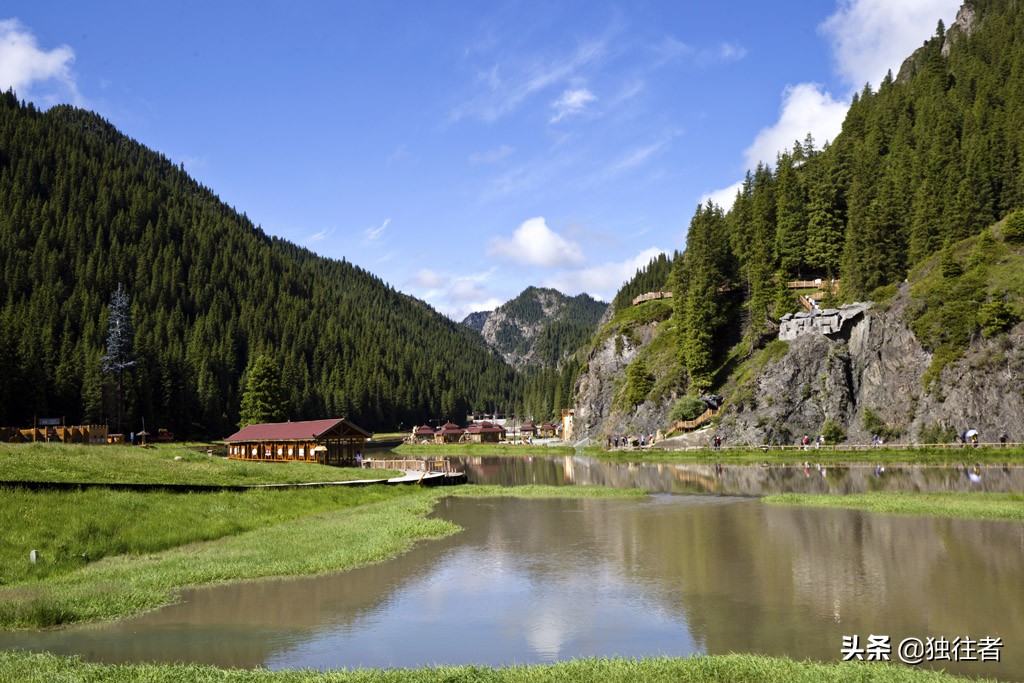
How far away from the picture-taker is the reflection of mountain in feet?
159

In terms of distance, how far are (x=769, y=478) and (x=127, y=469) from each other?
48599 millimetres

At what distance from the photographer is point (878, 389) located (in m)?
78.9

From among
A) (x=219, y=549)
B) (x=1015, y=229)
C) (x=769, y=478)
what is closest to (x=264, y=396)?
(x=769, y=478)

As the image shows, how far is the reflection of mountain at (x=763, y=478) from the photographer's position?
4856cm

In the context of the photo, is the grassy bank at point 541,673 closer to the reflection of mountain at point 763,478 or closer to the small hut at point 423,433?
the reflection of mountain at point 763,478

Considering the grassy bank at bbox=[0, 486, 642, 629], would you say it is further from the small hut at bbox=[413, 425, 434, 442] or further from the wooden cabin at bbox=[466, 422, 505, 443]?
the small hut at bbox=[413, 425, 434, 442]

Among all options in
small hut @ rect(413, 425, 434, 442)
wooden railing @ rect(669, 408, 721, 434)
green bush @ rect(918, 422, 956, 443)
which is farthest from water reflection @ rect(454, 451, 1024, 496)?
small hut @ rect(413, 425, 434, 442)

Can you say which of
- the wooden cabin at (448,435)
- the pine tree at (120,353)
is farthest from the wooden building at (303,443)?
the wooden cabin at (448,435)

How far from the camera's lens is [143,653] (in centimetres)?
1753

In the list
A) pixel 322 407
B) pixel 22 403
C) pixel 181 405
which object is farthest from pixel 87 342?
pixel 322 407

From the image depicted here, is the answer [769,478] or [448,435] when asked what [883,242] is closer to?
[769,478]

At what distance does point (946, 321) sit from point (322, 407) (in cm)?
14518

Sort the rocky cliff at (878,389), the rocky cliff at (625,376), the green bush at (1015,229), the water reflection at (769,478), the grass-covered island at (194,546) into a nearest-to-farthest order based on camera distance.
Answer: the grass-covered island at (194,546) → the water reflection at (769,478) → the rocky cliff at (878,389) → the green bush at (1015,229) → the rocky cliff at (625,376)

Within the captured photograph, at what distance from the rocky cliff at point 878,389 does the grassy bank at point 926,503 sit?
32.9 m
